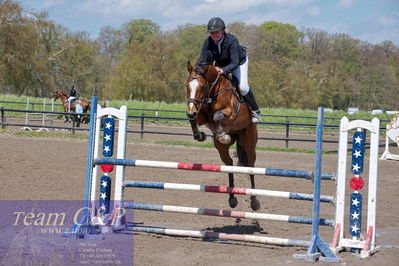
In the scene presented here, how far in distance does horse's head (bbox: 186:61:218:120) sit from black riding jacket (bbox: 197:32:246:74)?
0.36 metres

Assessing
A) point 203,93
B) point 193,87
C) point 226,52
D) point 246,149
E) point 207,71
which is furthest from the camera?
point 246,149

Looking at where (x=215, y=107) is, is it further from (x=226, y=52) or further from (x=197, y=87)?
(x=226, y=52)

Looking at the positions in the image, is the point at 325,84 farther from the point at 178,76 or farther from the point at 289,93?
the point at 178,76

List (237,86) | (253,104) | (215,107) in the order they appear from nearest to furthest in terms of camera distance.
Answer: (215,107)
(237,86)
(253,104)

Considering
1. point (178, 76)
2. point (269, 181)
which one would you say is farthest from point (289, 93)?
point (269, 181)

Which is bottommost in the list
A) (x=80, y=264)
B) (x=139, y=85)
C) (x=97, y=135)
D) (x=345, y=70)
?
(x=80, y=264)

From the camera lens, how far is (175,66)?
Result: 4734 centimetres

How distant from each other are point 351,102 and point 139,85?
27.0 m

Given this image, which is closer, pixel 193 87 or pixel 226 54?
pixel 193 87

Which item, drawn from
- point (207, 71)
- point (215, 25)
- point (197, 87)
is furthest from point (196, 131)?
point (215, 25)

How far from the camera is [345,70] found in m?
58.0

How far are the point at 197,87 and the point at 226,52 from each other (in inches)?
41.3

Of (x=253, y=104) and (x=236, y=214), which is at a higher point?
(x=253, y=104)

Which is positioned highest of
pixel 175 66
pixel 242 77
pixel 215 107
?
pixel 175 66
